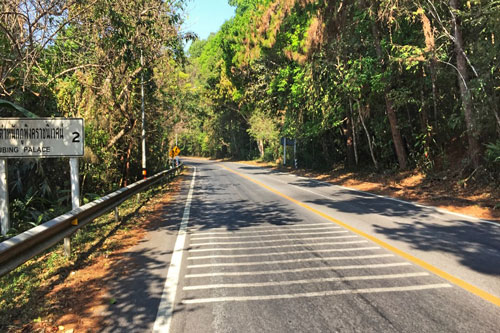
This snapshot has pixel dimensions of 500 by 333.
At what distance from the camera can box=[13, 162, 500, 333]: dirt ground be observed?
3.76 metres

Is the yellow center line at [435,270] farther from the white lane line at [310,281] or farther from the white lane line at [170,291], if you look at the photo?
the white lane line at [170,291]

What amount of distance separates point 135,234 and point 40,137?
2.71 metres

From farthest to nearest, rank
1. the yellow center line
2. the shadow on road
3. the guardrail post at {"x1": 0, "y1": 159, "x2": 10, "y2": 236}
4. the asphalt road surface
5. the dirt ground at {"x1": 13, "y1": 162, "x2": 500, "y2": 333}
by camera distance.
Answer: the guardrail post at {"x1": 0, "y1": 159, "x2": 10, "y2": 236}, the shadow on road, the yellow center line, the dirt ground at {"x1": 13, "y1": 162, "x2": 500, "y2": 333}, the asphalt road surface

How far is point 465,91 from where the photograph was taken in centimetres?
1219

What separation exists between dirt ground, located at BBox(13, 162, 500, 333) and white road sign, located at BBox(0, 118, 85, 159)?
2.02 m

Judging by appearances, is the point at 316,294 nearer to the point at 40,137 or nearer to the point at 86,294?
the point at 86,294

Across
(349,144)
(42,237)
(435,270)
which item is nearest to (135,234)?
(42,237)

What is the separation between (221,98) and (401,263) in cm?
4248

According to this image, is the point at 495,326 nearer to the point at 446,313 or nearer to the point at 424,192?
the point at 446,313

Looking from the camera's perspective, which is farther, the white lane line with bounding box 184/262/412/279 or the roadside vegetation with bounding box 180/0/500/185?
the roadside vegetation with bounding box 180/0/500/185

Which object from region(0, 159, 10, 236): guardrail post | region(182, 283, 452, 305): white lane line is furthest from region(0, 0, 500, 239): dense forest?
region(182, 283, 452, 305): white lane line

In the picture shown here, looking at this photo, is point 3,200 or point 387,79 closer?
point 3,200

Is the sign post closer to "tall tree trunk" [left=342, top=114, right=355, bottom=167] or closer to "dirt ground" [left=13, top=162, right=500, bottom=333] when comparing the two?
"dirt ground" [left=13, top=162, right=500, bottom=333]

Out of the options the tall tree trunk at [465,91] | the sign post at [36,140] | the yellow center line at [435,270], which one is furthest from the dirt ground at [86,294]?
the tall tree trunk at [465,91]
